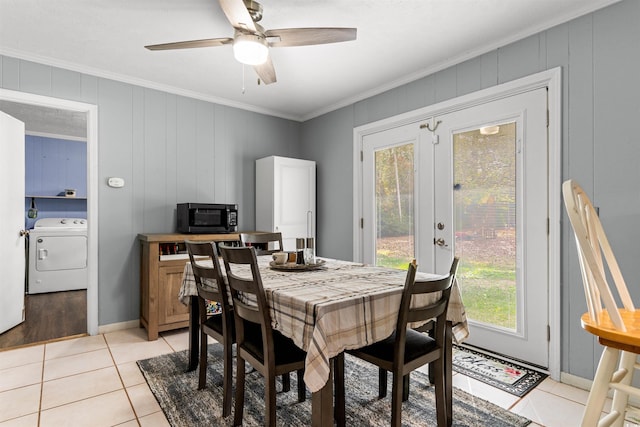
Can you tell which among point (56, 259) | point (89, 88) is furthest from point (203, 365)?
point (56, 259)

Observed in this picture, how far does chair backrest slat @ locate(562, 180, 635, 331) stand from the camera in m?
1.22

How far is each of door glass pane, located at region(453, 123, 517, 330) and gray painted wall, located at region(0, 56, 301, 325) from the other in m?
2.50

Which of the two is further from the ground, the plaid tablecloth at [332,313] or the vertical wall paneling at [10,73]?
the vertical wall paneling at [10,73]

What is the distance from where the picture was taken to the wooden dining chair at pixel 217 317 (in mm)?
1880

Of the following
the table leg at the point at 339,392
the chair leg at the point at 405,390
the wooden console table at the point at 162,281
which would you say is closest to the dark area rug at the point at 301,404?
the chair leg at the point at 405,390

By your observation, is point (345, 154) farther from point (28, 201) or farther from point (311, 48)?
point (28, 201)

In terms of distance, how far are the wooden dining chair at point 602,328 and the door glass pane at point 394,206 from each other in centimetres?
195

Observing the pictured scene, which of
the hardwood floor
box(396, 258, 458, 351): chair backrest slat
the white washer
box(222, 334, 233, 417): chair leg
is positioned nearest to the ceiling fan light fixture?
box(396, 258, 458, 351): chair backrest slat

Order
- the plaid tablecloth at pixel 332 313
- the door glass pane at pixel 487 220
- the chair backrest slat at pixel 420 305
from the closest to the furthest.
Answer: the plaid tablecloth at pixel 332 313, the chair backrest slat at pixel 420 305, the door glass pane at pixel 487 220

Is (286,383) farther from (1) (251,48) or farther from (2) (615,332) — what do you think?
(1) (251,48)

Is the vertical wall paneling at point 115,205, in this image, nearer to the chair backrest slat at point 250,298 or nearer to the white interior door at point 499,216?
the chair backrest slat at point 250,298

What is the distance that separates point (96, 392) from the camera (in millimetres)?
2182

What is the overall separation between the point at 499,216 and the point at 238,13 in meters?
2.28

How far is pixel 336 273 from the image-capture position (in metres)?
2.00
